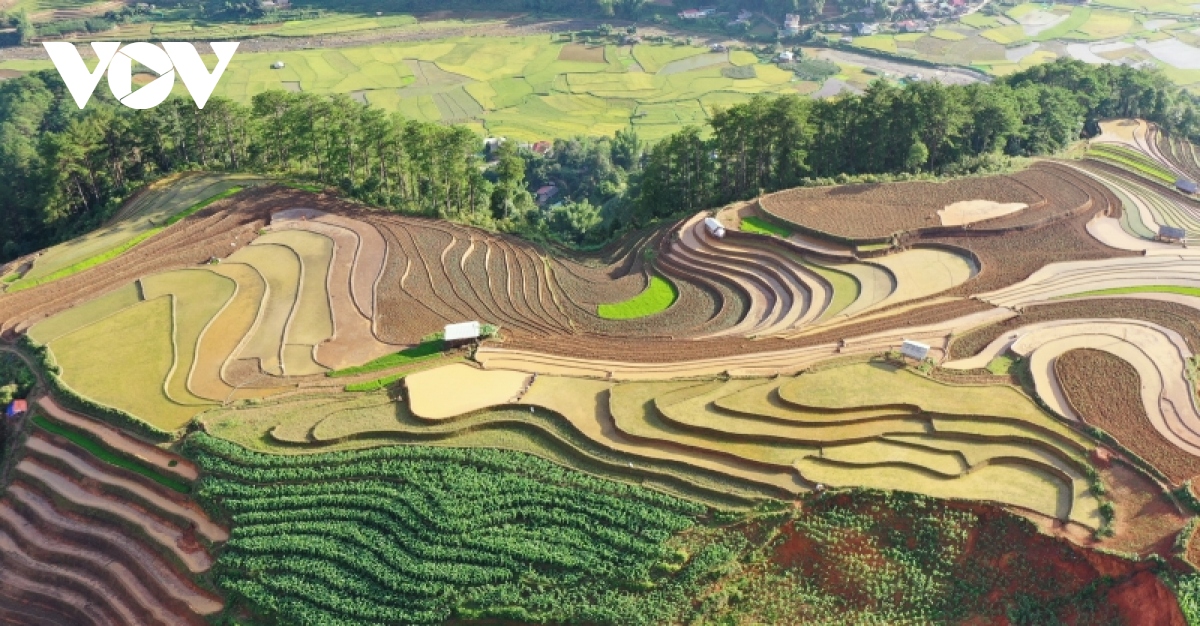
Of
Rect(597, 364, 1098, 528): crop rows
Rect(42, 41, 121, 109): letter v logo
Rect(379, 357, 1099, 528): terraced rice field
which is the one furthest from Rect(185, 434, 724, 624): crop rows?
Rect(42, 41, 121, 109): letter v logo

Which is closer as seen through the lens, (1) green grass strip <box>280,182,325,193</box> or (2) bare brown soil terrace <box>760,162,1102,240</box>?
(2) bare brown soil terrace <box>760,162,1102,240</box>

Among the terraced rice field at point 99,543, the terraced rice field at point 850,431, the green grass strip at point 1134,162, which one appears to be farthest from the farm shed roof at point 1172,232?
the terraced rice field at point 99,543

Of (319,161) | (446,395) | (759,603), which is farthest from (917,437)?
(319,161)

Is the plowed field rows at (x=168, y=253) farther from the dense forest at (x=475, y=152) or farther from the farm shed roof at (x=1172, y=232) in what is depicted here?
the farm shed roof at (x=1172, y=232)

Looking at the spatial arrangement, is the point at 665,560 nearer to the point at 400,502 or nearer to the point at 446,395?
the point at 400,502

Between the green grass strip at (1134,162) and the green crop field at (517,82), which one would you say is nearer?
the green grass strip at (1134,162)

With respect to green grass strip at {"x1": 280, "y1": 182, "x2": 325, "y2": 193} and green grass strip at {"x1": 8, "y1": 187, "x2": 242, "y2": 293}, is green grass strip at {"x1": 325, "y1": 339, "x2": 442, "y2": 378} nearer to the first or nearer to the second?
green grass strip at {"x1": 8, "y1": 187, "x2": 242, "y2": 293}
